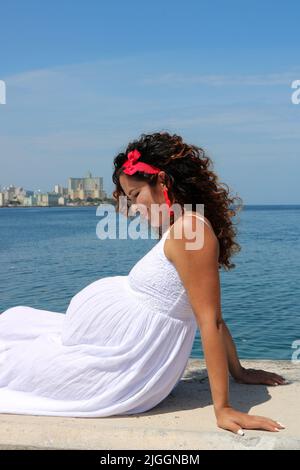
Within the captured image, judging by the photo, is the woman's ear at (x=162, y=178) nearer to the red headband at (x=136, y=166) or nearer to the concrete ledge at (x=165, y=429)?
the red headband at (x=136, y=166)

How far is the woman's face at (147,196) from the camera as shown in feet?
11.2

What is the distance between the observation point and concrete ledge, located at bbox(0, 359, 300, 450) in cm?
291

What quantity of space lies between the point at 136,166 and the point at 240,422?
139 cm

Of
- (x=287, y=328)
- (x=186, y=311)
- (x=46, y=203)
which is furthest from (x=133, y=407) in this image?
(x=46, y=203)

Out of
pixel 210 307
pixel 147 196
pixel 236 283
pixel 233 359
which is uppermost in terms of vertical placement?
pixel 147 196

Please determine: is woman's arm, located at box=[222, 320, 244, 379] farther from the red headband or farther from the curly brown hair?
the red headband

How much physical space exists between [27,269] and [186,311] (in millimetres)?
18893

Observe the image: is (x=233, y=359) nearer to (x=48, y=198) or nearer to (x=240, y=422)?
(x=240, y=422)

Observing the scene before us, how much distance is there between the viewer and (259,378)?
3879 mm

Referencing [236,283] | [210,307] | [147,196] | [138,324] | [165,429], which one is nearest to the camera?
[165,429]

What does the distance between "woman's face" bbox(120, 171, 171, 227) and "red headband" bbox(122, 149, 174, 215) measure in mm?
29

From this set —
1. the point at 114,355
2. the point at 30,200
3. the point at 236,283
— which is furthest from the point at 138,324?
the point at 30,200

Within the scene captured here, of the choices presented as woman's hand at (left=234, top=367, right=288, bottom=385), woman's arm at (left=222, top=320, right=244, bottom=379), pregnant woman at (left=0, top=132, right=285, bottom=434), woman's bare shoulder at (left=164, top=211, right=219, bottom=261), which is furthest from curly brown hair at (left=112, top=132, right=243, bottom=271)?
woman's hand at (left=234, top=367, right=288, bottom=385)

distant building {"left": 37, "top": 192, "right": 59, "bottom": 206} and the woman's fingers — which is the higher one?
the woman's fingers
